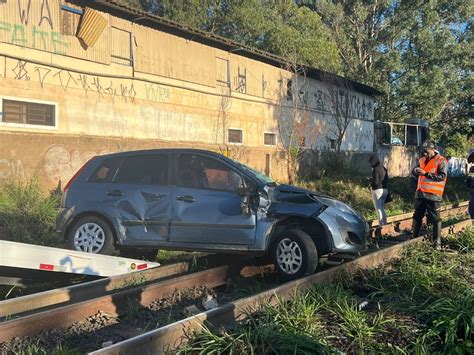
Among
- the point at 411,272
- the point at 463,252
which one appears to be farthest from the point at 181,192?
the point at 463,252

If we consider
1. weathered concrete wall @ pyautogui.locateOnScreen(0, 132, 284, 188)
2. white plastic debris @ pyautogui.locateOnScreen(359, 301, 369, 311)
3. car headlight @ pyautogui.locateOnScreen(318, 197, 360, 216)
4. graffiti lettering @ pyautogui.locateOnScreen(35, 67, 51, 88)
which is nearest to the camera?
white plastic debris @ pyautogui.locateOnScreen(359, 301, 369, 311)

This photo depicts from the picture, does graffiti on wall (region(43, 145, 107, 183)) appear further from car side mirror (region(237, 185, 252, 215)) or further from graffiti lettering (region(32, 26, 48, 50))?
car side mirror (region(237, 185, 252, 215))

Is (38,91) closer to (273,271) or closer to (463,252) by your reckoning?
(273,271)

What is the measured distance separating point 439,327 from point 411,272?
6.08 ft

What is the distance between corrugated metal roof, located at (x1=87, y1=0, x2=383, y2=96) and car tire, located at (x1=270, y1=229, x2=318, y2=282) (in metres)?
11.2

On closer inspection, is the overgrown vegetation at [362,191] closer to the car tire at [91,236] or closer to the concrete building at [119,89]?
the concrete building at [119,89]

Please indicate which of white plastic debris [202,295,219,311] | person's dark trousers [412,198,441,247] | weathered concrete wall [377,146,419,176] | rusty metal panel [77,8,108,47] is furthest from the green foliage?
white plastic debris [202,295,219,311]

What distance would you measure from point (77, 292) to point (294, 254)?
8.88 ft

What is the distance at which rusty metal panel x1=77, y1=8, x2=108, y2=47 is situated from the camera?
14594 millimetres

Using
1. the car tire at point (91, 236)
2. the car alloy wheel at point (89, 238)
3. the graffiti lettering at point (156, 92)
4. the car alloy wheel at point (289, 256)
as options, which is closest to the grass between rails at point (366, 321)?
the car alloy wheel at point (289, 256)

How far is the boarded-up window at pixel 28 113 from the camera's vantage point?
12.5 metres

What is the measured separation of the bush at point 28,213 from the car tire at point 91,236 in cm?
197

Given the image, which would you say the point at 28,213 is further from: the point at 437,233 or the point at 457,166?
the point at 457,166

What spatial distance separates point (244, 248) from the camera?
21.7ft
